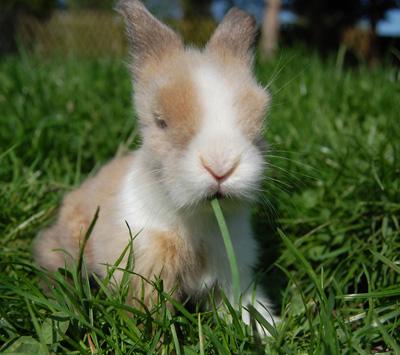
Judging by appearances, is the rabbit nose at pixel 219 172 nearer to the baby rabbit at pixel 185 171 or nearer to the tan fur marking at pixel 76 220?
the baby rabbit at pixel 185 171

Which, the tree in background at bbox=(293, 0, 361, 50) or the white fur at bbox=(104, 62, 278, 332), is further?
the tree in background at bbox=(293, 0, 361, 50)

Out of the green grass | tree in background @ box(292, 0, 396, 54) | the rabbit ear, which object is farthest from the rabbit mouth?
tree in background @ box(292, 0, 396, 54)

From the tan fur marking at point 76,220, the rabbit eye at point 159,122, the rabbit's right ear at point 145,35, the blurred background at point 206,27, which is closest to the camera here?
the rabbit eye at point 159,122

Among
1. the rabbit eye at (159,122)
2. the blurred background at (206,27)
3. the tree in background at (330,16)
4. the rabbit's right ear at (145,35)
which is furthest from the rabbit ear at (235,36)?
the tree in background at (330,16)

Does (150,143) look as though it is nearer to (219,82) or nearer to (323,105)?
(219,82)

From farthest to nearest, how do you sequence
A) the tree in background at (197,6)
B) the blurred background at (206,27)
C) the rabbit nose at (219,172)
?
1. the tree in background at (197,6)
2. the blurred background at (206,27)
3. the rabbit nose at (219,172)

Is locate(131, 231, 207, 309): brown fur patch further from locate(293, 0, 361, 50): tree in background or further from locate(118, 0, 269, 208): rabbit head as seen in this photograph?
locate(293, 0, 361, 50): tree in background

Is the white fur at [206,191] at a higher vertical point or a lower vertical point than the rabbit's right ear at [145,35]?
lower

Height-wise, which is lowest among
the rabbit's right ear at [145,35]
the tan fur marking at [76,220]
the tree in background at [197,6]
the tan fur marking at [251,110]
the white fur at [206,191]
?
the tree in background at [197,6]
